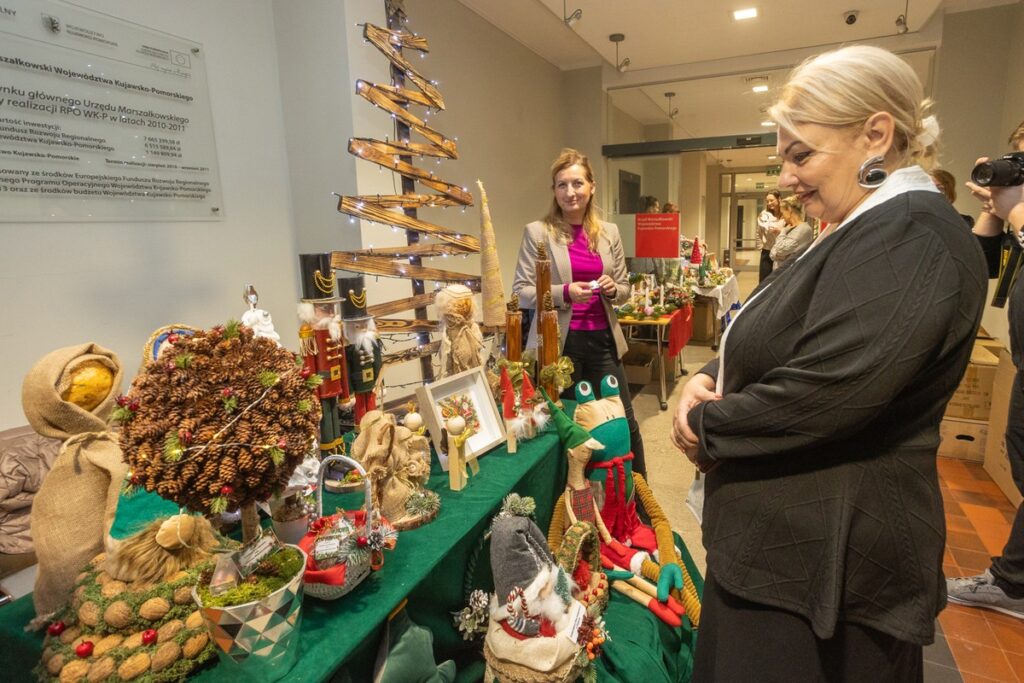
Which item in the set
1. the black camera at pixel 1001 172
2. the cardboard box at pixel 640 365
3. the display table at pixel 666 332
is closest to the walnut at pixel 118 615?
the black camera at pixel 1001 172

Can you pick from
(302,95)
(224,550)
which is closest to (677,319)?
(302,95)

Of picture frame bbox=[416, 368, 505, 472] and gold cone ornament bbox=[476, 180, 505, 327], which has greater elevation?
gold cone ornament bbox=[476, 180, 505, 327]

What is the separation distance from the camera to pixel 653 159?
5773 mm

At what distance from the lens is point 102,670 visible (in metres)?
0.77

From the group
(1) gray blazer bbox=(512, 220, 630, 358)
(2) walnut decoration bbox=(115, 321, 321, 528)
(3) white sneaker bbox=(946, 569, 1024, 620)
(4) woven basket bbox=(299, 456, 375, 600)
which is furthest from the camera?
(1) gray blazer bbox=(512, 220, 630, 358)

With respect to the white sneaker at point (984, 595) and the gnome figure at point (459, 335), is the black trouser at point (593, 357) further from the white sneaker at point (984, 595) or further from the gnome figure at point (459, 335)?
the white sneaker at point (984, 595)

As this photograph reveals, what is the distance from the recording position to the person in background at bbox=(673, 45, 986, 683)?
78 cm

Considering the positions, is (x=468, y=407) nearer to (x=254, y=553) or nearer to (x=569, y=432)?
(x=569, y=432)

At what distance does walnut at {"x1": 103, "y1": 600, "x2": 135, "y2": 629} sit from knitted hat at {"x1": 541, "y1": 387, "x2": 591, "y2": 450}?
3.71 feet

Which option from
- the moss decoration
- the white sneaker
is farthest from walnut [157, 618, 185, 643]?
the white sneaker

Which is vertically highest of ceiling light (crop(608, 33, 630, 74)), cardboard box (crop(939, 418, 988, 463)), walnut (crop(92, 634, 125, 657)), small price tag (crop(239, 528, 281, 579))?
ceiling light (crop(608, 33, 630, 74))

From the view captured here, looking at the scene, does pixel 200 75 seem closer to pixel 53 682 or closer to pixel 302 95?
pixel 302 95

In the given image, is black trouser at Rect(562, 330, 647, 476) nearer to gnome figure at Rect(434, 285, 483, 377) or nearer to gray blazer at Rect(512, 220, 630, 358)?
gray blazer at Rect(512, 220, 630, 358)

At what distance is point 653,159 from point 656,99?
2.75 ft
